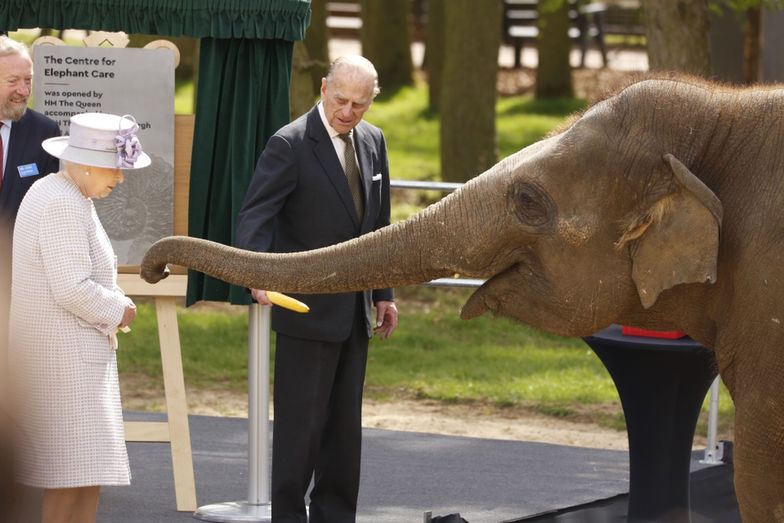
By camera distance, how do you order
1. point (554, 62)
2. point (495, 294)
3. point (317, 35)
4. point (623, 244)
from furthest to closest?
point (554, 62), point (317, 35), point (495, 294), point (623, 244)

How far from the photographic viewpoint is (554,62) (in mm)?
25156

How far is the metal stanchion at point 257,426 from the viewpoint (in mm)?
7539

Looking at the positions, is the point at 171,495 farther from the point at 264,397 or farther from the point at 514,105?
the point at 514,105

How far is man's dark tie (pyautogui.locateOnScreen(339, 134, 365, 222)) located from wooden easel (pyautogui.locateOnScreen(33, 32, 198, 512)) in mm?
1224

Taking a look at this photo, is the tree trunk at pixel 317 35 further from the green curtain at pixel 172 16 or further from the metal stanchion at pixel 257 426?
the metal stanchion at pixel 257 426

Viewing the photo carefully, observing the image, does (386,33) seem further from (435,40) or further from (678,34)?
(678,34)

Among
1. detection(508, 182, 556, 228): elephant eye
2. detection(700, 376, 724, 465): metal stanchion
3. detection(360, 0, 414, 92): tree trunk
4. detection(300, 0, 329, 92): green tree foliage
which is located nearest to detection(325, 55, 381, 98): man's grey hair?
detection(508, 182, 556, 228): elephant eye

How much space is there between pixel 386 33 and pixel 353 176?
59.7 feet

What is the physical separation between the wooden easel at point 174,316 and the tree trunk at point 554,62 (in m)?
17.3

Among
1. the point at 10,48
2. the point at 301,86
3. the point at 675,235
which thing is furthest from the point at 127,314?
the point at 301,86

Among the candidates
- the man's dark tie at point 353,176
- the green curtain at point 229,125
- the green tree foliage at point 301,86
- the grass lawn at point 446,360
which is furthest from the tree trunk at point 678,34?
the man's dark tie at point 353,176

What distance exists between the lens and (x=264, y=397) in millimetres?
7594

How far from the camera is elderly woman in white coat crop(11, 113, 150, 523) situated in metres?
5.64

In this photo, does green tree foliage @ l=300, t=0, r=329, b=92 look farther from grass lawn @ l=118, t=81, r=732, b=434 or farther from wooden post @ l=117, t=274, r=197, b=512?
wooden post @ l=117, t=274, r=197, b=512
